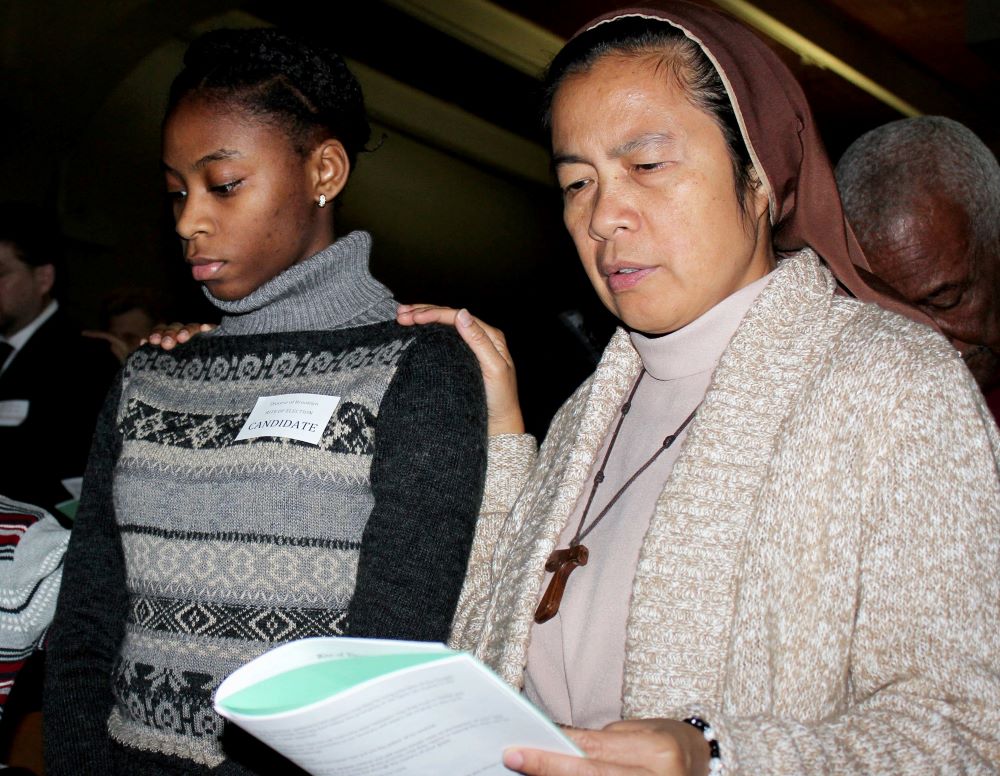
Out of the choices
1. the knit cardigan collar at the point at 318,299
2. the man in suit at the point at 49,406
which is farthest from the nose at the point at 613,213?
the man in suit at the point at 49,406

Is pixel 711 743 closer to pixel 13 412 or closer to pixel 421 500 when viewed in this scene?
pixel 421 500

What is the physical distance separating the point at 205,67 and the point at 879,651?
1.39 m

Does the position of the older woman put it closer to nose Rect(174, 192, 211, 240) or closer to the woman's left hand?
the woman's left hand

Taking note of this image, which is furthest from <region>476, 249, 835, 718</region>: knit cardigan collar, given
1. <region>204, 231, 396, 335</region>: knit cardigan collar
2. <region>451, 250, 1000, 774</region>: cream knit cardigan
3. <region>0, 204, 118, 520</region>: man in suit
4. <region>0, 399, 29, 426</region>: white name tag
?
<region>0, 399, 29, 426</region>: white name tag

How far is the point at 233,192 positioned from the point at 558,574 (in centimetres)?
81

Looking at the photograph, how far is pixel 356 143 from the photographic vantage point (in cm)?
191

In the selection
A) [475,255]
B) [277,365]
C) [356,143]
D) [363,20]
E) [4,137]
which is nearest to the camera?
[277,365]

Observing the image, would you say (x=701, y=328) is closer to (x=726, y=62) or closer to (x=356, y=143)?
(x=726, y=62)

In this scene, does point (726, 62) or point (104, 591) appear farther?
point (104, 591)

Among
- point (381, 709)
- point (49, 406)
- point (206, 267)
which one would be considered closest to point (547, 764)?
point (381, 709)

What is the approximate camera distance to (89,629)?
1.73 m

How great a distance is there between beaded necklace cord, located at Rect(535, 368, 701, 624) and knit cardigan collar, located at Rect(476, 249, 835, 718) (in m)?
0.02

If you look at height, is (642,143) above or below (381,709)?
above

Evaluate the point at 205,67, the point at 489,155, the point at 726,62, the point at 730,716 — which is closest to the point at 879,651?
the point at 730,716
